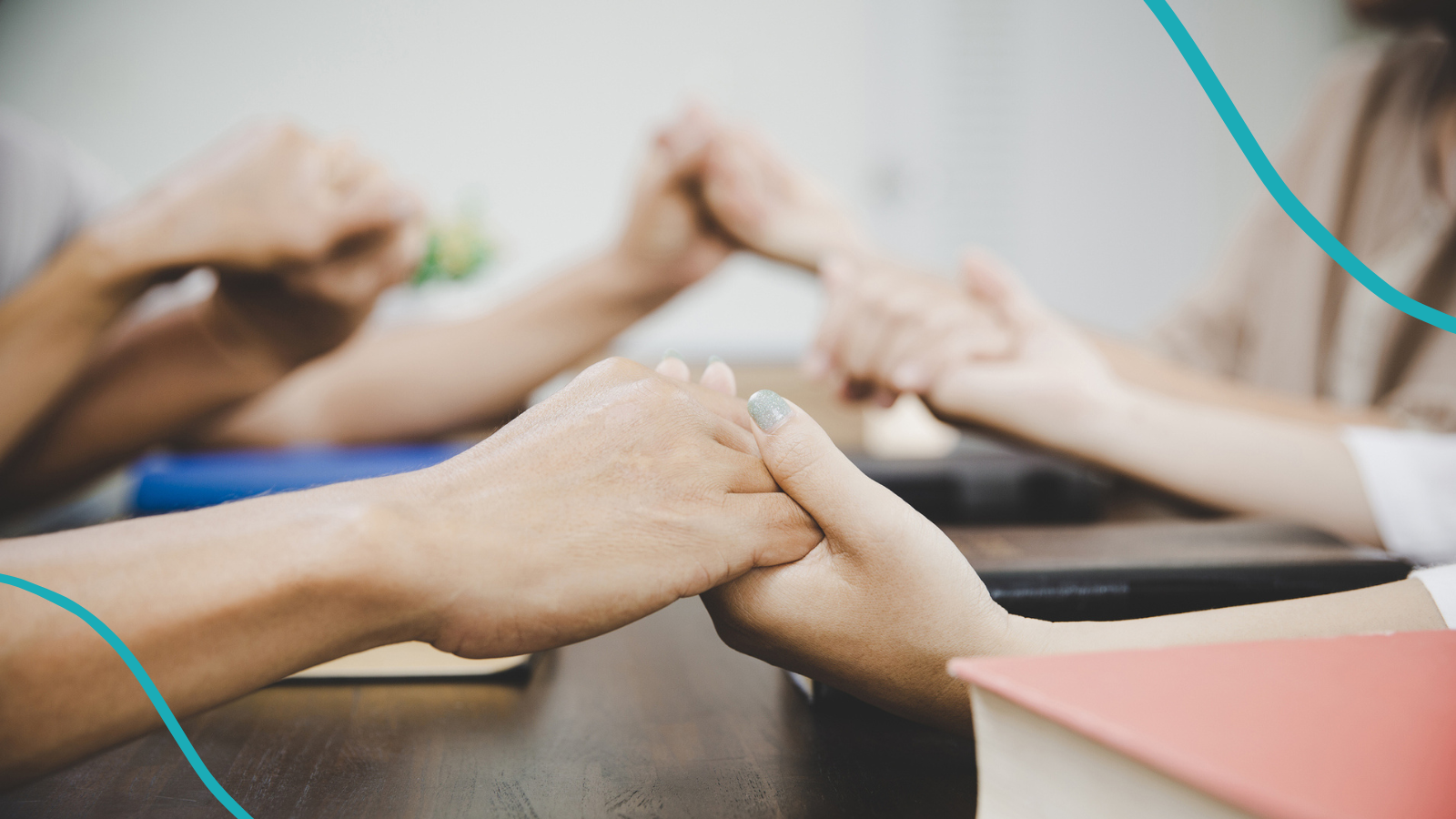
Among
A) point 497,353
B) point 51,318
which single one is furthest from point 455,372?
point 51,318

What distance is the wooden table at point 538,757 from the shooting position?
0.21m

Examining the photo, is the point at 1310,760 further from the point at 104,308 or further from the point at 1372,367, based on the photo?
the point at 1372,367

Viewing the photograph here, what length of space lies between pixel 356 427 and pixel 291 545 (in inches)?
22.9

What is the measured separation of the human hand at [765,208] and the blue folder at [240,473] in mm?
323

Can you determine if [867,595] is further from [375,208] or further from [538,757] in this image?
[375,208]

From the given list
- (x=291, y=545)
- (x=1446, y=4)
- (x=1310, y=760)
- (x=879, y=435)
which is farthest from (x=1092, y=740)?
(x=879, y=435)

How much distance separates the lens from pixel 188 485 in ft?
1.47

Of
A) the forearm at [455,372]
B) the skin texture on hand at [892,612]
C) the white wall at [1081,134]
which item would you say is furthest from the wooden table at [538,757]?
the white wall at [1081,134]

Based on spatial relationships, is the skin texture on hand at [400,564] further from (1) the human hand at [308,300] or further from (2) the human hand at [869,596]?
(1) the human hand at [308,300]

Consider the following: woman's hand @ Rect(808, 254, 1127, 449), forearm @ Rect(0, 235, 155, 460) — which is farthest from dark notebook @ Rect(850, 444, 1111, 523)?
forearm @ Rect(0, 235, 155, 460)

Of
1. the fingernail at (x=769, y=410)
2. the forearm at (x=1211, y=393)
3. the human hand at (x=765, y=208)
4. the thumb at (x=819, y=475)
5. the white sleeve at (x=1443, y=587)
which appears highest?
the human hand at (x=765, y=208)

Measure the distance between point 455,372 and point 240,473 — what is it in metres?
0.24

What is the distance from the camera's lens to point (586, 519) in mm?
217

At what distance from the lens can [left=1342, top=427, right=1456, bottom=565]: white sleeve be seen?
41 cm
